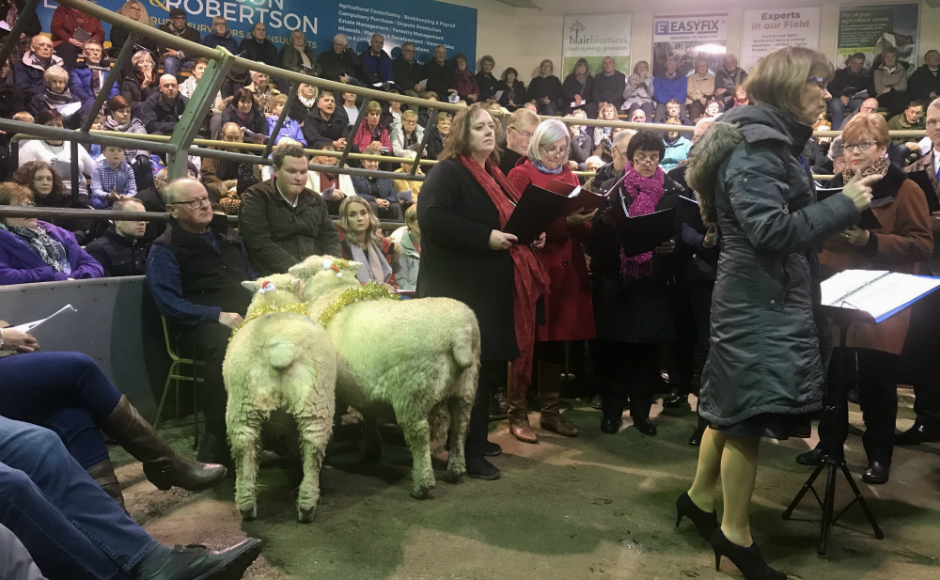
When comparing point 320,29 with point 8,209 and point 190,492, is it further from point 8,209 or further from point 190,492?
point 190,492

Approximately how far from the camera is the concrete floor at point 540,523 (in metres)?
2.60

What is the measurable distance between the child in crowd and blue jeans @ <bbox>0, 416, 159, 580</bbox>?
340 centimetres

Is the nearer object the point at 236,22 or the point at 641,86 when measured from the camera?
the point at 236,22

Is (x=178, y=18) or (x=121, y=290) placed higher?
(x=178, y=18)

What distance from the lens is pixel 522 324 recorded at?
3.69m

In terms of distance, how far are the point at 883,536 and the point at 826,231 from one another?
4.91ft

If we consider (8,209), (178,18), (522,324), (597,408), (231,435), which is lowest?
(597,408)

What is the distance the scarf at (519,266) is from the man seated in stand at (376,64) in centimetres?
927

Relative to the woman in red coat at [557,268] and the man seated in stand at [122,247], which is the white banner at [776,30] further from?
the man seated in stand at [122,247]

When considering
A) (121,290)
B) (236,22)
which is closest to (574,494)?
(121,290)

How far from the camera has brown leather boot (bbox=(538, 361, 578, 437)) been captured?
4336mm

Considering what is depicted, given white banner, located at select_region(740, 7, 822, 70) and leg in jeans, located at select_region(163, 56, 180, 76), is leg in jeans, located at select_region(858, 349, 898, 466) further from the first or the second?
white banner, located at select_region(740, 7, 822, 70)

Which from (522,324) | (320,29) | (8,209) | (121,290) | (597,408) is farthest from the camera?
(320,29)

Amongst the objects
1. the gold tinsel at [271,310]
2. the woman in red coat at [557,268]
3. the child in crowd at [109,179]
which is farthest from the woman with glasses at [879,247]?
the child in crowd at [109,179]
